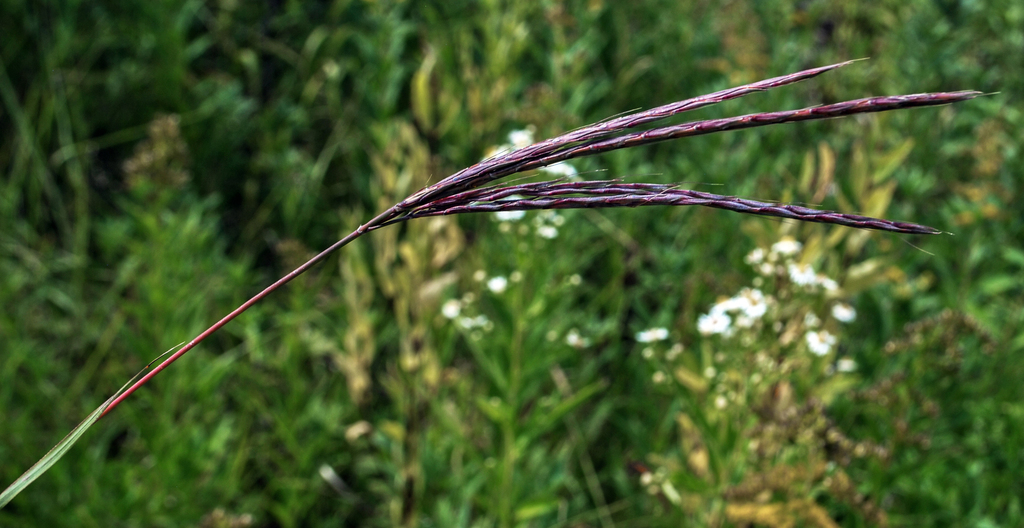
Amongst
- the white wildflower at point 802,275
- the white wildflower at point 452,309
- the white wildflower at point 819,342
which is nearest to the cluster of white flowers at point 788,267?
the white wildflower at point 802,275

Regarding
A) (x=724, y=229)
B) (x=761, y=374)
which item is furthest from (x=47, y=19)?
(x=761, y=374)

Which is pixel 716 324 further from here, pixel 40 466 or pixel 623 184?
pixel 40 466

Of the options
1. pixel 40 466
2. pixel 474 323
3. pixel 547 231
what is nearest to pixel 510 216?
pixel 547 231

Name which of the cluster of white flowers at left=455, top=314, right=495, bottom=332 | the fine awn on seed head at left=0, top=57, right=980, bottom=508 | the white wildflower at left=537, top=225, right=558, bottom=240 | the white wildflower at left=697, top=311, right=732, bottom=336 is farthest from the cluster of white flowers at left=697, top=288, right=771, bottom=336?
the fine awn on seed head at left=0, top=57, right=980, bottom=508

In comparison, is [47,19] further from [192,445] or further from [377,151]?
[192,445]

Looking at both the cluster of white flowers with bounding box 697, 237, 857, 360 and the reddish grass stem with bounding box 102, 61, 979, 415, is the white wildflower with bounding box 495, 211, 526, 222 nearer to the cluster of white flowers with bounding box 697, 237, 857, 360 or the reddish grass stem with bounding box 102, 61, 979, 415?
the cluster of white flowers with bounding box 697, 237, 857, 360
